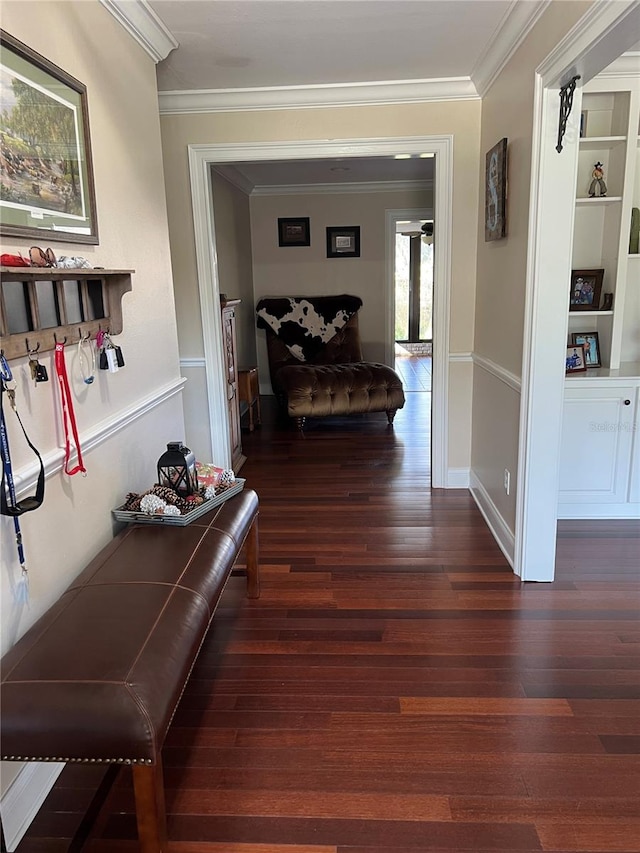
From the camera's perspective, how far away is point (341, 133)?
363 cm

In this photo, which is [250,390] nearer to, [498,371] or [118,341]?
[498,371]

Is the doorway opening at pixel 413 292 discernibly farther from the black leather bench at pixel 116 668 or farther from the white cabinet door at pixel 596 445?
the black leather bench at pixel 116 668

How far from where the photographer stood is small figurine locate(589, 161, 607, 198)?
3.32 meters

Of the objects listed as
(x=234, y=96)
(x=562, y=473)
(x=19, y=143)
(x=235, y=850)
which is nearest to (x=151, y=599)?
(x=235, y=850)

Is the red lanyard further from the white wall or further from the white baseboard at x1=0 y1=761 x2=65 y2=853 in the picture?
the white baseboard at x1=0 y1=761 x2=65 y2=853

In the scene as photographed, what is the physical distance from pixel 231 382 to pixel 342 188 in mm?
3673

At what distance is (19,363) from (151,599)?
75 centimetres

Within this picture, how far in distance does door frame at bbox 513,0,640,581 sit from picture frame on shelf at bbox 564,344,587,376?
0.87 m

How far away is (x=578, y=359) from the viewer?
3.43m

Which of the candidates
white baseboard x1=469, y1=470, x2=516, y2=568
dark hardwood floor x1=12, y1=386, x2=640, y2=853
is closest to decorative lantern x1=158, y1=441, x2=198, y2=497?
dark hardwood floor x1=12, y1=386, x2=640, y2=853

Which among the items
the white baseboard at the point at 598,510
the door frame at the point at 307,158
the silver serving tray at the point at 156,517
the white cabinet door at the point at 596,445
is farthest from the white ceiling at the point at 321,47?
the white baseboard at the point at 598,510

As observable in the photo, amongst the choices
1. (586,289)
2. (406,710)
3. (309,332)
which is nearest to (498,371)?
(586,289)

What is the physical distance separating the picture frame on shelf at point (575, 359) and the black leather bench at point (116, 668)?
2.41m

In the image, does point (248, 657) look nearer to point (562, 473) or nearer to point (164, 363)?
point (164, 363)
